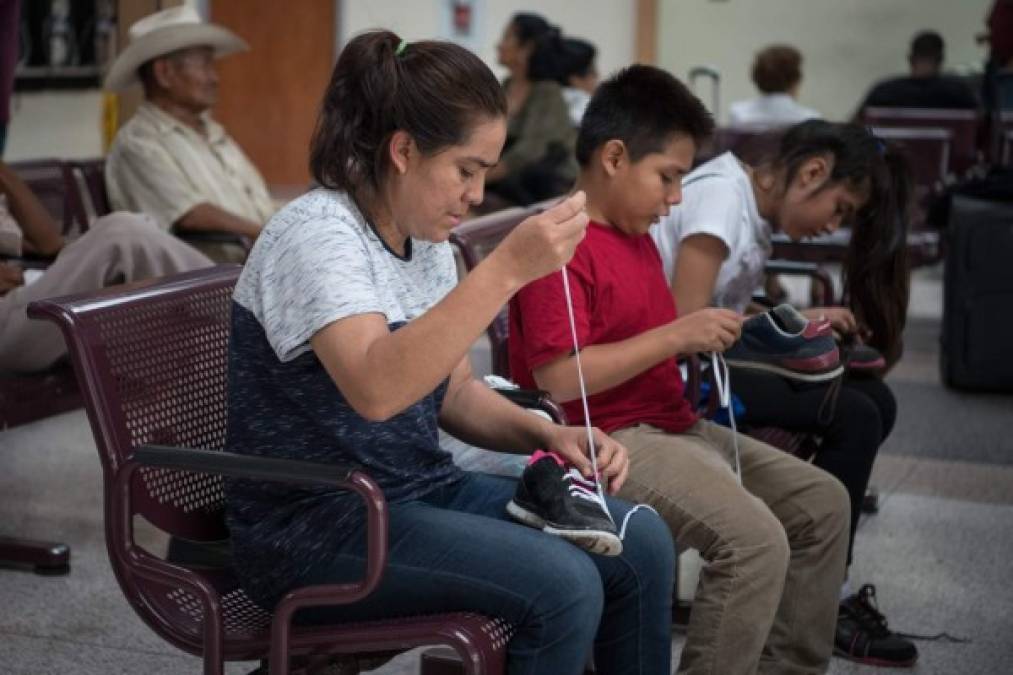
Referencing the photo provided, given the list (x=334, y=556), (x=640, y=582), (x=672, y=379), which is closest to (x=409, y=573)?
(x=334, y=556)

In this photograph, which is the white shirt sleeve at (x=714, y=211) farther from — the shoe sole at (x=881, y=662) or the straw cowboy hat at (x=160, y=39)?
the straw cowboy hat at (x=160, y=39)

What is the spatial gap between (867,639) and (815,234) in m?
0.83

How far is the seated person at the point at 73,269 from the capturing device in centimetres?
342

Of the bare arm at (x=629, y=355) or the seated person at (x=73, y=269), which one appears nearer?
the bare arm at (x=629, y=355)

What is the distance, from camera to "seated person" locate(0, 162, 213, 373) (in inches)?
134

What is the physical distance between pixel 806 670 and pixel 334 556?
119 cm

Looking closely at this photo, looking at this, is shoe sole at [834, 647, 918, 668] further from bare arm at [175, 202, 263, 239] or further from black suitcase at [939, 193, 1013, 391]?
black suitcase at [939, 193, 1013, 391]

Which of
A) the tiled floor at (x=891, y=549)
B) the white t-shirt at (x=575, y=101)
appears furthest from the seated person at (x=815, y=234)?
the white t-shirt at (x=575, y=101)

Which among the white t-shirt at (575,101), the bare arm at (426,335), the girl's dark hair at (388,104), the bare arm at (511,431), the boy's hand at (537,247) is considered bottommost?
the white t-shirt at (575,101)

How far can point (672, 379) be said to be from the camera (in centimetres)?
293

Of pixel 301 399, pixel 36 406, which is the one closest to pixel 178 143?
pixel 36 406

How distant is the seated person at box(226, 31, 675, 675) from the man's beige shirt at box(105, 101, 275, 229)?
2.54 meters

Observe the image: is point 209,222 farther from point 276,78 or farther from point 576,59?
point 276,78

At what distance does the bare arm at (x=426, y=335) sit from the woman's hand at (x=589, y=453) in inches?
15.8
